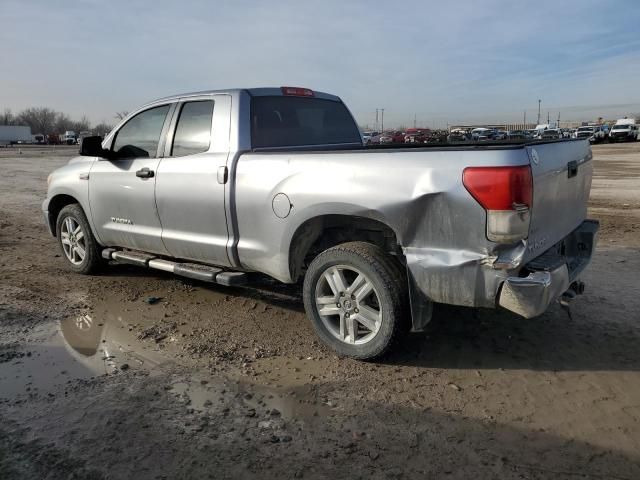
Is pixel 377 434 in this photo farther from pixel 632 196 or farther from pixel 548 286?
pixel 632 196

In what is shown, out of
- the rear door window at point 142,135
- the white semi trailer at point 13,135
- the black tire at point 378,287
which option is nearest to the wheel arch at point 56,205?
the rear door window at point 142,135

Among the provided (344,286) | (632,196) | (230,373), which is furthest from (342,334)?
(632,196)

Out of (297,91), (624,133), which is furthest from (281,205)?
(624,133)

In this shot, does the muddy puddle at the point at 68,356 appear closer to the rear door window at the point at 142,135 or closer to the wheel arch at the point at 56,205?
the rear door window at the point at 142,135

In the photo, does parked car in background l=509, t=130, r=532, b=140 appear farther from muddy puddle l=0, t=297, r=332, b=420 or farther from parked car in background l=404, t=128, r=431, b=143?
parked car in background l=404, t=128, r=431, b=143

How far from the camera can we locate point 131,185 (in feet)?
17.1

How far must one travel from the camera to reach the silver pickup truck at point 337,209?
10.4 ft

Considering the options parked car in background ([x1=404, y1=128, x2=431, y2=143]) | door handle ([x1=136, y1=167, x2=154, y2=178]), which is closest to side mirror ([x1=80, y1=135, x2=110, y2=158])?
door handle ([x1=136, y1=167, x2=154, y2=178])

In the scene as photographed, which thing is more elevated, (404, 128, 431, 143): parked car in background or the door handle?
(404, 128, 431, 143): parked car in background

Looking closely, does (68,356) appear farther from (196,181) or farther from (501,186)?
(501,186)

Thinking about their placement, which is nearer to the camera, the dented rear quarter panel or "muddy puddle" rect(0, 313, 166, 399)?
the dented rear quarter panel

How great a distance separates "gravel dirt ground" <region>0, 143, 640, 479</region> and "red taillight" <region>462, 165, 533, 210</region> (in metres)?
1.27

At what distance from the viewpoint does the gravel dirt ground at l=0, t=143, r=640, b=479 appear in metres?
2.73

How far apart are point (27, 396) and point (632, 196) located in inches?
519
